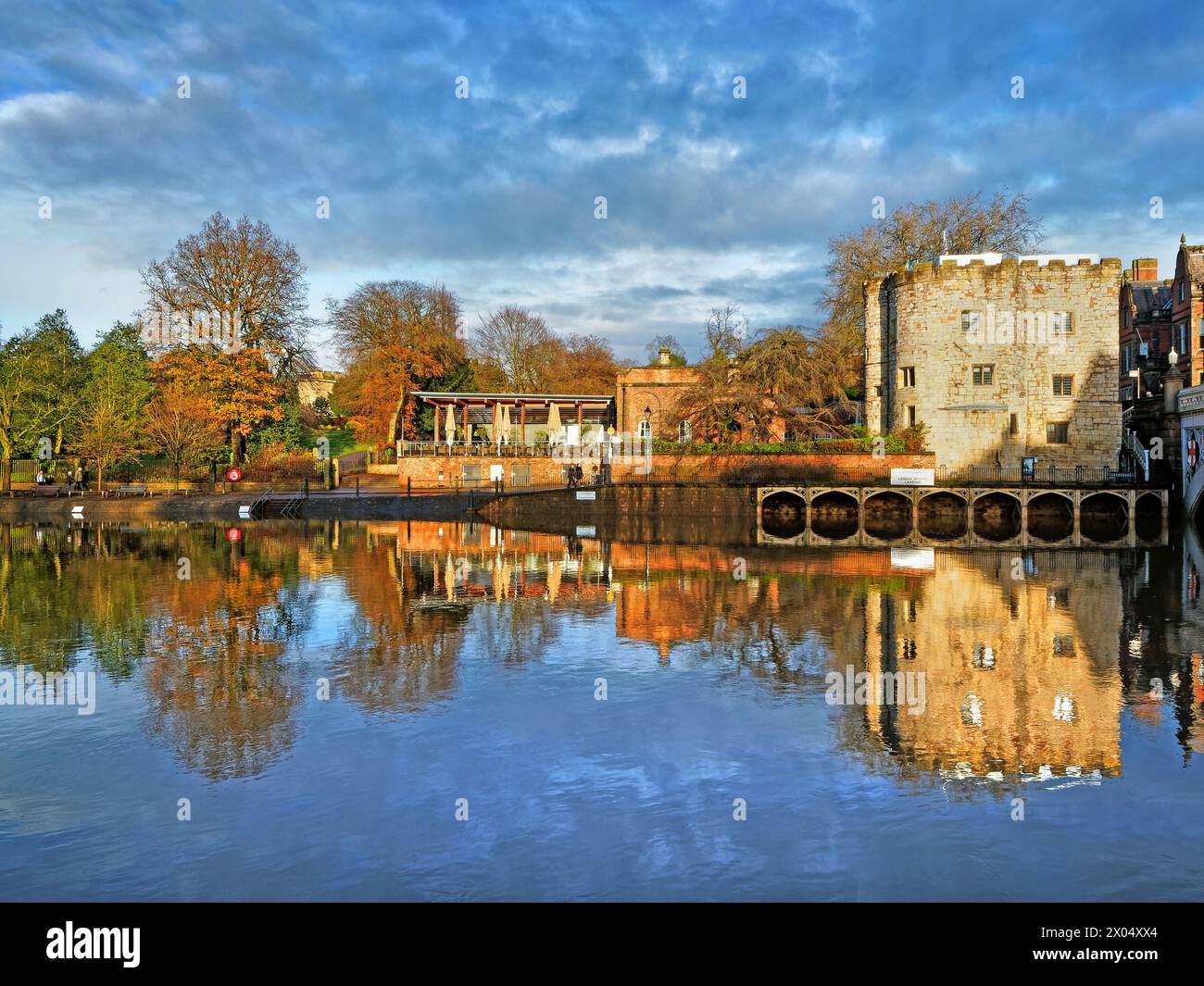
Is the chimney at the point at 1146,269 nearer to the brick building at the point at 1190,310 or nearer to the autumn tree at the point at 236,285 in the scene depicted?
the brick building at the point at 1190,310

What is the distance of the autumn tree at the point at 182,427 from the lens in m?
44.4

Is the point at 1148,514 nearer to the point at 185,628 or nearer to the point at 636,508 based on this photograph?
the point at 636,508

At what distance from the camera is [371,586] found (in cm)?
1984

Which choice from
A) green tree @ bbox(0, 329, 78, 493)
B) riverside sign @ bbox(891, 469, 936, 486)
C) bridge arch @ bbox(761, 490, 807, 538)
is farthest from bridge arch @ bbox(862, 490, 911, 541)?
green tree @ bbox(0, 329, 78, 493)

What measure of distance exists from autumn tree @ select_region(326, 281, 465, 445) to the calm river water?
125ft

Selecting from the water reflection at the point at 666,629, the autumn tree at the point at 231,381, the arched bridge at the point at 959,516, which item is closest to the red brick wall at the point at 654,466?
the arched bridge at the point at 959,516

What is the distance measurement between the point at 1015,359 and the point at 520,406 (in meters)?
25.2

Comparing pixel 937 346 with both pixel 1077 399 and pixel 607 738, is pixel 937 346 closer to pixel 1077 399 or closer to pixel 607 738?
pixel 1077 399

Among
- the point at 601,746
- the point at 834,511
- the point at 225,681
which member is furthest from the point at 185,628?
the point at 834,511

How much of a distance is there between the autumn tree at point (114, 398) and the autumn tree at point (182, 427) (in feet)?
4.18

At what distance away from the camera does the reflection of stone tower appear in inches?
352

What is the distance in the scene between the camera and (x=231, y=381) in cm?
4847
